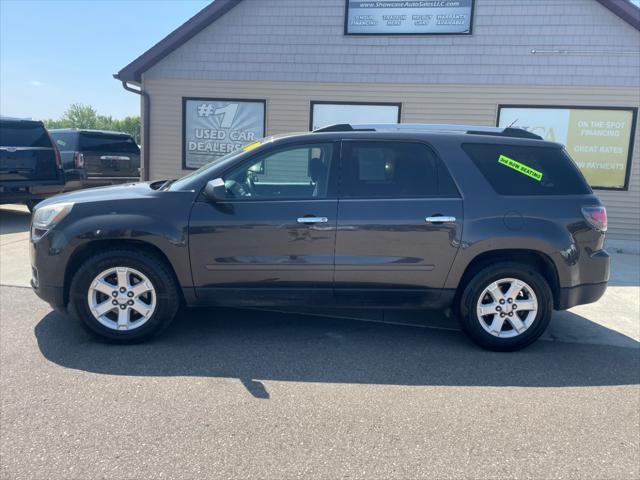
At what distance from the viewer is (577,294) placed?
4191mm

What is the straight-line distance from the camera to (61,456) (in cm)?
263

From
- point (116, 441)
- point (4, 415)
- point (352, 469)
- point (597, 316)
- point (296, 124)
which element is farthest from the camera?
point (296, 124)

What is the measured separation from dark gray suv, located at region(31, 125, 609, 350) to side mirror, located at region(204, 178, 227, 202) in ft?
0.03

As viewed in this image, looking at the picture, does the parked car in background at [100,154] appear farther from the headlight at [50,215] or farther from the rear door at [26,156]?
the headlight at [50,215]

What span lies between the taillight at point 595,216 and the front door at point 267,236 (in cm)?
205

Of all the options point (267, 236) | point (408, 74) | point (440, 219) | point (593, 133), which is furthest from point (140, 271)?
point (593, 133)

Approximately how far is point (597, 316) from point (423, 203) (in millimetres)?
2622

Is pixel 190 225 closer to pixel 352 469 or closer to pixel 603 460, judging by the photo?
pixel 352 469

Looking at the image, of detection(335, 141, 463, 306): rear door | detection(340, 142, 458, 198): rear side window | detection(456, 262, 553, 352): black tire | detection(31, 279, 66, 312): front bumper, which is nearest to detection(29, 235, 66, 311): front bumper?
detection(31, 279, 66, 312): front bumper

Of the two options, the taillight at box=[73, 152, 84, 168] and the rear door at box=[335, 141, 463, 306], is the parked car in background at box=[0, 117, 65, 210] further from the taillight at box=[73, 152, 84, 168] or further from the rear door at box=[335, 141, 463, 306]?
the rear door at box=[335, 141, 463, 306]

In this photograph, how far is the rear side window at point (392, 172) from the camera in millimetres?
4105

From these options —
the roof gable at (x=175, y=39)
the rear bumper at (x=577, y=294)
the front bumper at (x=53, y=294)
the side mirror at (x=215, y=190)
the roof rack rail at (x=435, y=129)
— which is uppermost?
the roof gable at (x=175, y=39)

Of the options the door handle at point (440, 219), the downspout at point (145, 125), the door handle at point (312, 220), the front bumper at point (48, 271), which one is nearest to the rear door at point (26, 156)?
the downspout at point (145, 125)

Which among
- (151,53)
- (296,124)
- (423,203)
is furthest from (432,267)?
(151,53)
